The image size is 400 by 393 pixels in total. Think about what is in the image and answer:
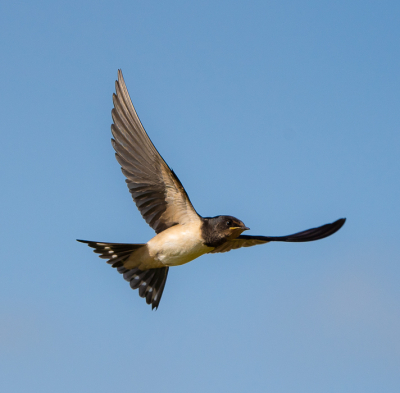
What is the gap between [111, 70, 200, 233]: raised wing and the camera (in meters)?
8.55

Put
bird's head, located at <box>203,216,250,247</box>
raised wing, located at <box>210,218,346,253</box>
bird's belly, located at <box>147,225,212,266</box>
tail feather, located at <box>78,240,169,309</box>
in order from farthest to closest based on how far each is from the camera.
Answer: tail feather, located at <box>78,240,169,309</box>, bird's belly, located at <box>147,225,212,266</box>, bird's head, located at <box>203,216,250,247</box>, raised wing, located at <box>210,218,346,253</box>

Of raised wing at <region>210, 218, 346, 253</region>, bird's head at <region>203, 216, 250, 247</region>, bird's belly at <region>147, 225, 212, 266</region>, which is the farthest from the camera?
bird's belly at <region>147, 225, 212, 266</region>

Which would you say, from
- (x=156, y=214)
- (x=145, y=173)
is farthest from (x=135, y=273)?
(x=145, y=173)

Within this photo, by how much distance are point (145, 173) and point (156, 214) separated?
0.61 metres

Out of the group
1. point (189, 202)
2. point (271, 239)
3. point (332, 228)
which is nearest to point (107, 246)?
point (189, 202)

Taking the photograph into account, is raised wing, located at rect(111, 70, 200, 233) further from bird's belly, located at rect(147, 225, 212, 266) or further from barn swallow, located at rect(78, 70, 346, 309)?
bird's belly, located at rect(147, 225, 212, 266)

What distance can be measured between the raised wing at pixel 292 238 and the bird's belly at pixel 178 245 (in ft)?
2.57

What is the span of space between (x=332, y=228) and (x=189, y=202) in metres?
2.05

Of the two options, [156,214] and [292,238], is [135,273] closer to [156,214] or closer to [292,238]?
[156,214]

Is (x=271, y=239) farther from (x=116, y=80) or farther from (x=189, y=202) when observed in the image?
(x=116, y=80)

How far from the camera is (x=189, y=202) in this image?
8734 millimetres

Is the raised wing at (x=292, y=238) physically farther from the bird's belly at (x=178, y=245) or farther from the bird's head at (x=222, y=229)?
the bird's belly at (x=178, y=245)

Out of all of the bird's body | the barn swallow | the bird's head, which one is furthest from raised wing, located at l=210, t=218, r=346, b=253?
the bird's body

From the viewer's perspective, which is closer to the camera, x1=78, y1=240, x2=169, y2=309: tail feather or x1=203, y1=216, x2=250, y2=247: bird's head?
x1=203, y1=216, x2=250, y2=247: bird's head
